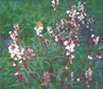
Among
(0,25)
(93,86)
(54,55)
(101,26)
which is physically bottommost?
(93,86)

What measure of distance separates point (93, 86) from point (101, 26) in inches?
72.5

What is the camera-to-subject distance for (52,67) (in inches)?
132

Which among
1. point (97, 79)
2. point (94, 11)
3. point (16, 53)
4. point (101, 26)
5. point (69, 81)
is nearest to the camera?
point (16, 53)

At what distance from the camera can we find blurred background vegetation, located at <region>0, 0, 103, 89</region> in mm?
4404

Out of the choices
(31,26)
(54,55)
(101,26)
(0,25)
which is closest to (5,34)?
(0,25)

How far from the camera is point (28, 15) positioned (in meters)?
4.95

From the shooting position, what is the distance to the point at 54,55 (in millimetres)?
3465

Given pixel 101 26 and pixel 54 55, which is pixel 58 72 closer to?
pixel 54 55

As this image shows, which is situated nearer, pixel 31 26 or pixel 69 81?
pixel 69 81

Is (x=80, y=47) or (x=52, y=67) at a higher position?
(x=80, y=47)

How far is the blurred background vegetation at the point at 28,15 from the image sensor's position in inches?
173

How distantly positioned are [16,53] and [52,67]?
0.86m

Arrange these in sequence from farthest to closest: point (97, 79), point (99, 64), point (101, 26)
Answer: point (101, 26)
point (99, 64)
point (97, 79)

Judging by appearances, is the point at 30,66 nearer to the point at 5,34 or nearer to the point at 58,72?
the point at 58,72
